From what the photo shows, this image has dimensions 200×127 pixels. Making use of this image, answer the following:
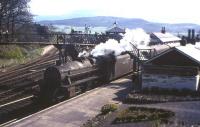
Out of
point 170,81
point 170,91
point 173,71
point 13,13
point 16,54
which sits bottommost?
point 170,91

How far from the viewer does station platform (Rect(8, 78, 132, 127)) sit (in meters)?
22.6

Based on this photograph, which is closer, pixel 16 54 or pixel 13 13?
pixel 16 54

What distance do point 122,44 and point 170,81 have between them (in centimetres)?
1034

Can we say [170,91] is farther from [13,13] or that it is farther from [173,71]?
[13,13]

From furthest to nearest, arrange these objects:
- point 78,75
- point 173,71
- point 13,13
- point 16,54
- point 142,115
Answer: point 13,13, point 16,54, point 173,71, point 78,75, point 142,115

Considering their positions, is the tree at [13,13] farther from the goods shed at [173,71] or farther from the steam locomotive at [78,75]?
the goods shed at [173,71]

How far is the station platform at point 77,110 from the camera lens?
22594 millimetres

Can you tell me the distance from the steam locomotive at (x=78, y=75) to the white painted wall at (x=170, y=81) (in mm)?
4353

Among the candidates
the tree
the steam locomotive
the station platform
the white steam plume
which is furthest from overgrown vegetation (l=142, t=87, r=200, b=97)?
the tree

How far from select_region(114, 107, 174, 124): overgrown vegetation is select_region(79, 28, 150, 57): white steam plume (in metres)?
12.0

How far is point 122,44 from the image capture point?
4038 centimetres

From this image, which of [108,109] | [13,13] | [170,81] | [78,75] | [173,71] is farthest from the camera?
[13,13]

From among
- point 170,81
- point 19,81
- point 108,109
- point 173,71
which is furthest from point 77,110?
point 19,81

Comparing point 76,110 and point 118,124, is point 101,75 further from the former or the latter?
point 118,124
